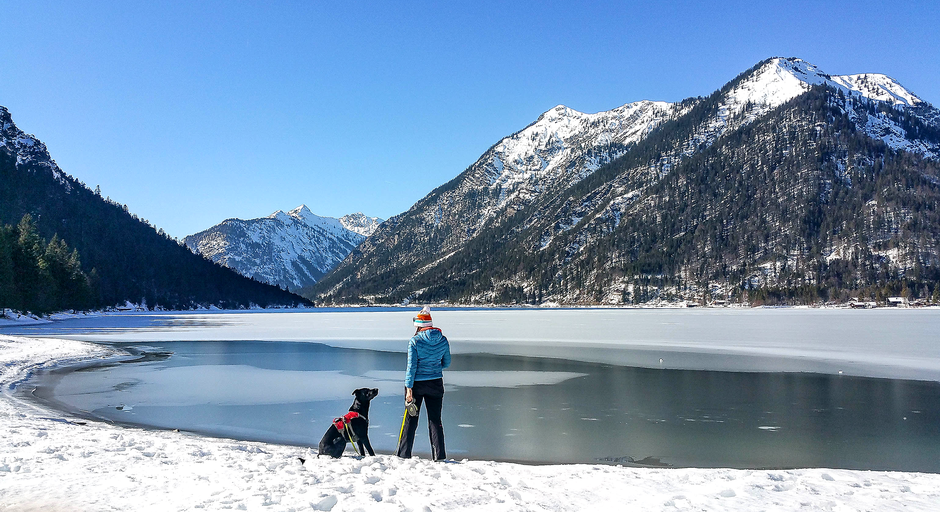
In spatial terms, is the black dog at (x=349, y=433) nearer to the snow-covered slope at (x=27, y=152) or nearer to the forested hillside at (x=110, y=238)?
the forested hillside at (x=110, y=238)

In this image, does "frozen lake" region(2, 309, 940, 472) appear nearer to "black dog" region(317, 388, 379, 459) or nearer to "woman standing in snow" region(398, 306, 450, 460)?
"woman standing in snow" region(398, 306, 450, 460)

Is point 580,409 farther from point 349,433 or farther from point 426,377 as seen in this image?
point 349,433

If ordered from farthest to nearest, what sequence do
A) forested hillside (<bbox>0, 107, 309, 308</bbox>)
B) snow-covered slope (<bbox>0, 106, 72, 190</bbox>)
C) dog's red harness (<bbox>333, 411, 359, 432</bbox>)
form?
snow-covered slope (<bbox>0, 106, 72, 190</bbox>) < forested hillside (<bbox>0, 107, 309, 308</bbox>) < dog's red harness (<bbox>333, 411, 359, 432</bbox>)

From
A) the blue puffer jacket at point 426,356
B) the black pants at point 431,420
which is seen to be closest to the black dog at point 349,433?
the black pants at point 431,420

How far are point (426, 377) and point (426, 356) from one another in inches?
13.9

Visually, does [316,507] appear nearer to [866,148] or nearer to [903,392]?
[903,392]

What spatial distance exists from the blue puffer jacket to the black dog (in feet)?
2.67

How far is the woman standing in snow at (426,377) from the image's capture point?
27.3 ft

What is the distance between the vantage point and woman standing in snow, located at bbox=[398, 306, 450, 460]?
27.3 feet

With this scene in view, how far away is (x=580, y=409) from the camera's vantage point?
44.2ft

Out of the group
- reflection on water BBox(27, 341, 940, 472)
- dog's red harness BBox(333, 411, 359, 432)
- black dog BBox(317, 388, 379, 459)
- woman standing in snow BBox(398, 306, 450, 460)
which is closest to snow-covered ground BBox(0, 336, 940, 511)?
black dog BBox(317, 388, 379, 459)

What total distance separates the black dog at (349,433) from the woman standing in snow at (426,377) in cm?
64

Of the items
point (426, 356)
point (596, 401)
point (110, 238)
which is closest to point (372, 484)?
point (426, 356)

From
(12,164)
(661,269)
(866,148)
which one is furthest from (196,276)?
(866,148)
